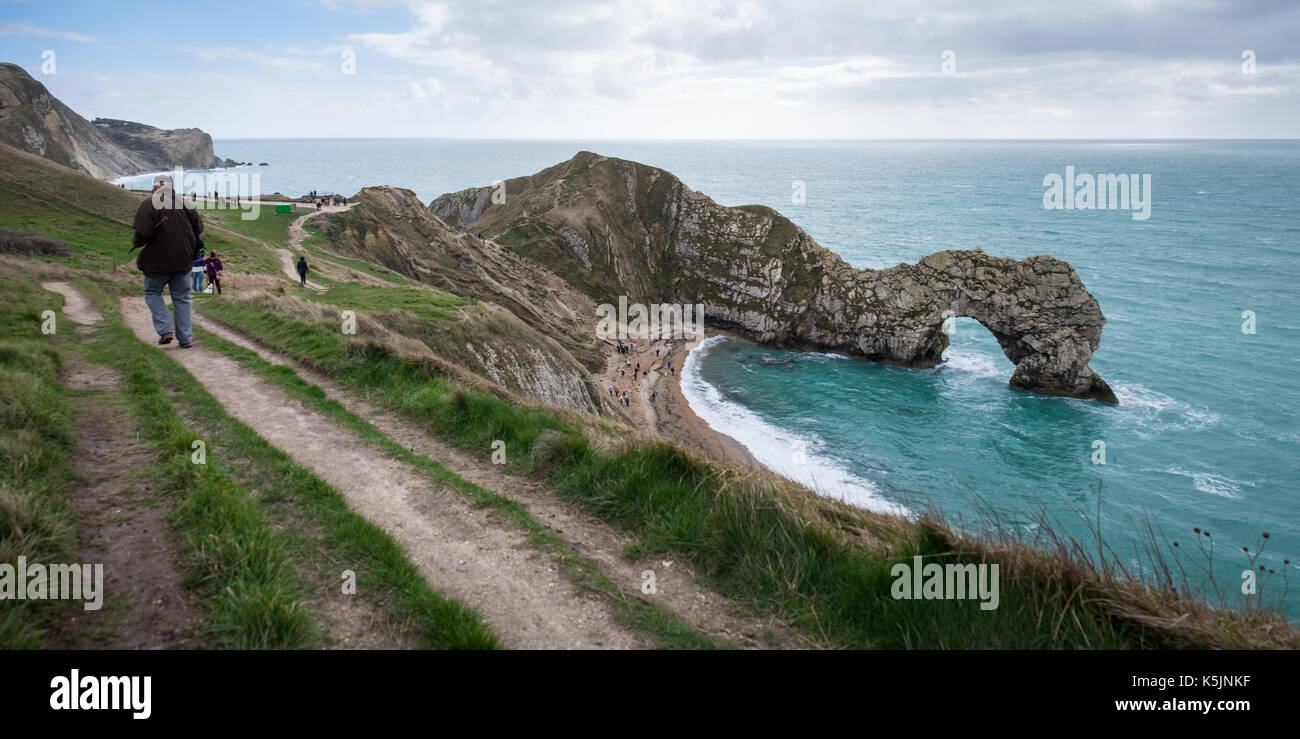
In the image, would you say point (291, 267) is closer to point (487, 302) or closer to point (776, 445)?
point (487, 302)

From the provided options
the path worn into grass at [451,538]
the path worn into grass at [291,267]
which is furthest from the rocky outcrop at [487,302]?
the path worn into grass at [451,538]

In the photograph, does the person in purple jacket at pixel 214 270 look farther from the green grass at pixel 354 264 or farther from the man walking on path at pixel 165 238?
the green grass at pixel 354 264

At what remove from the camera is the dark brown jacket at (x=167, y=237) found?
41.2ft

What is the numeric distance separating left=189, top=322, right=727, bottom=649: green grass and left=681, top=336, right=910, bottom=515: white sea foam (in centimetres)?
2799

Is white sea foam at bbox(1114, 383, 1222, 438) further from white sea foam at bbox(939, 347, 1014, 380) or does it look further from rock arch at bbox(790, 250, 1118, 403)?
white sea foam at bbox(939, 347, 1014, 380)

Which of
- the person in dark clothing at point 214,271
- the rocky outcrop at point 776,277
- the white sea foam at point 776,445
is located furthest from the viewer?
the rocky outcrop at point 776,277

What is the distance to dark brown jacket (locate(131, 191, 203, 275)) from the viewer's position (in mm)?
12562

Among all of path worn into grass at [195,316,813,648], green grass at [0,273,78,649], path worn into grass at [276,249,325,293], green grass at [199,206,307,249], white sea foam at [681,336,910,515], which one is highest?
green grass at [199,206,307,249]

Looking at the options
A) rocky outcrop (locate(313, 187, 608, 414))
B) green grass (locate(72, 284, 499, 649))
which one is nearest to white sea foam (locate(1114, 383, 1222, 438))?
rocky outcrop (locate(313, 187, 608, 414))

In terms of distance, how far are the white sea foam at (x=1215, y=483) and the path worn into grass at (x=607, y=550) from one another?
49.8 metres

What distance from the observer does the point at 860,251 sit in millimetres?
119000
